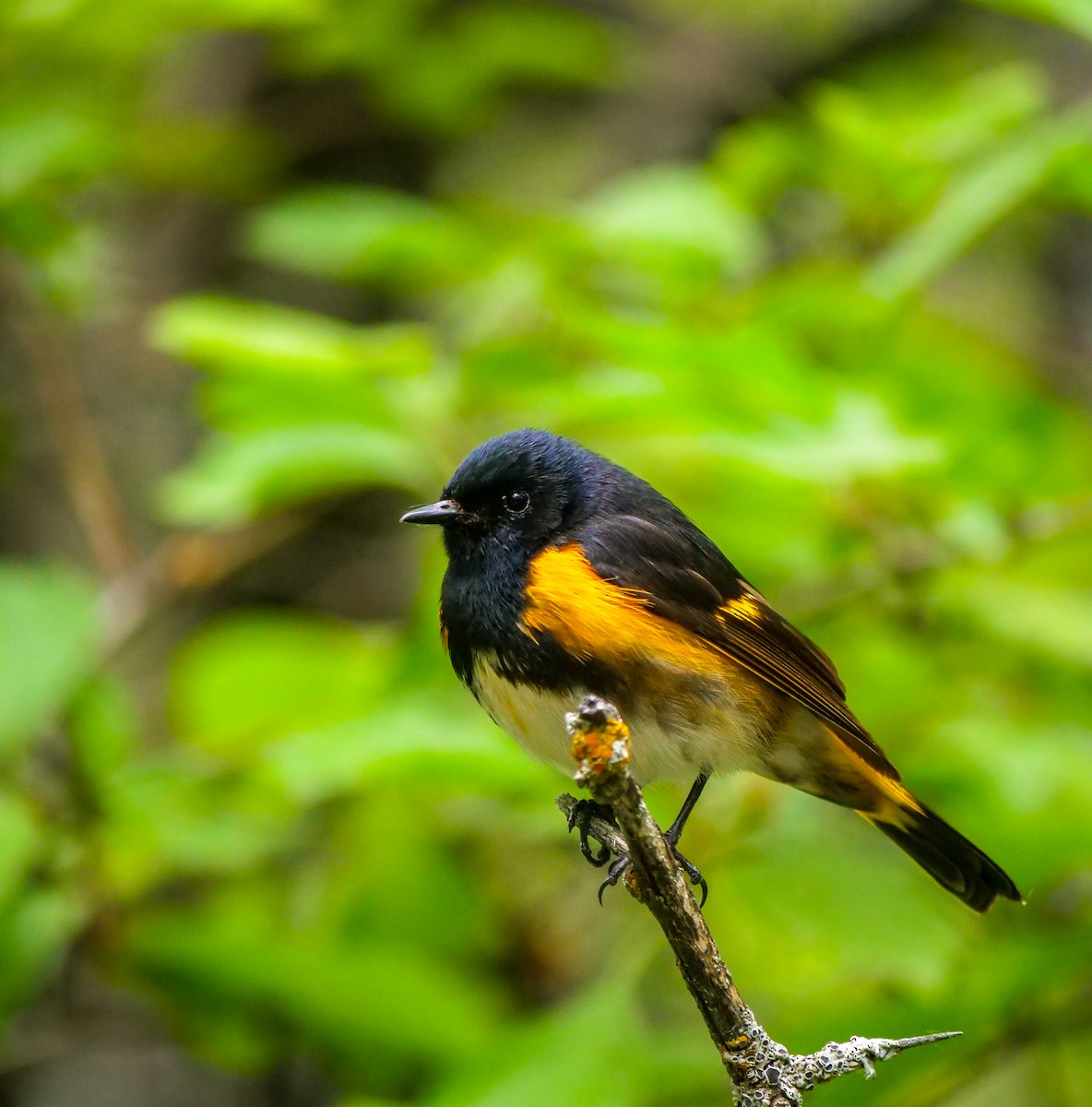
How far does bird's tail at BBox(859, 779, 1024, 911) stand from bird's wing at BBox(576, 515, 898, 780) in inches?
5.1

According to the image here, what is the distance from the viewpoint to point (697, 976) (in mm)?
2014

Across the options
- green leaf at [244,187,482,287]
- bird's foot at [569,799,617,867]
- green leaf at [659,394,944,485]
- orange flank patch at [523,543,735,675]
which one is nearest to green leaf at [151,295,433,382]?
green leaf at [244,187,482,287]

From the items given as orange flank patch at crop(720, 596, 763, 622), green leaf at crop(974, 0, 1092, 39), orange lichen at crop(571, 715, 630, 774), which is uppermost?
green leaf at crop(974, 0, 1092, 39)

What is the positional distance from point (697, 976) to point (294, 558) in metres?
3.87

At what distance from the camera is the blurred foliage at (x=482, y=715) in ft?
9.26

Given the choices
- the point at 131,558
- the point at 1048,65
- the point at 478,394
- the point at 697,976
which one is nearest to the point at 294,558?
the point at 131,558

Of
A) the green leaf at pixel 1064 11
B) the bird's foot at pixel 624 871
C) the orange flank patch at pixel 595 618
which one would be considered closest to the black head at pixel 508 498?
the orange flank patch at pixel 595 618

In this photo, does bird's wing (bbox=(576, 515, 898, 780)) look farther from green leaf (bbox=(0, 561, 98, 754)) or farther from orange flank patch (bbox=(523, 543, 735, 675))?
green leaf (bbox=(0, 561, 98, 754))

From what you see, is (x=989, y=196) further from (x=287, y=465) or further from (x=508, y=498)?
(x=287, y=465)

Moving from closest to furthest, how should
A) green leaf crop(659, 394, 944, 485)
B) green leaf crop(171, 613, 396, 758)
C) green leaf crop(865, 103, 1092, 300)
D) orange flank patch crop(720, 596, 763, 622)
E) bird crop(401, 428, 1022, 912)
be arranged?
1. green leaf crop(865, 103, 1092, 300)
2. bird crop(401, 428, 1022, 912)
3. green leaf crop(659, 394, 944, 485)
4. orange flank patch crop(720, 596, 763, 622)
5. green leaf crop(171, 613, 396, 758)

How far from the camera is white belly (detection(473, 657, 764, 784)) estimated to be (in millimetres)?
2670

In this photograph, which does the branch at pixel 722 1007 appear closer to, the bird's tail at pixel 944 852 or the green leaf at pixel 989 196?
the bird's tail at pixel 944 852

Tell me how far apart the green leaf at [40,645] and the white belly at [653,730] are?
0.94m

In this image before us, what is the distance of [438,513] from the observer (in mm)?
2881
